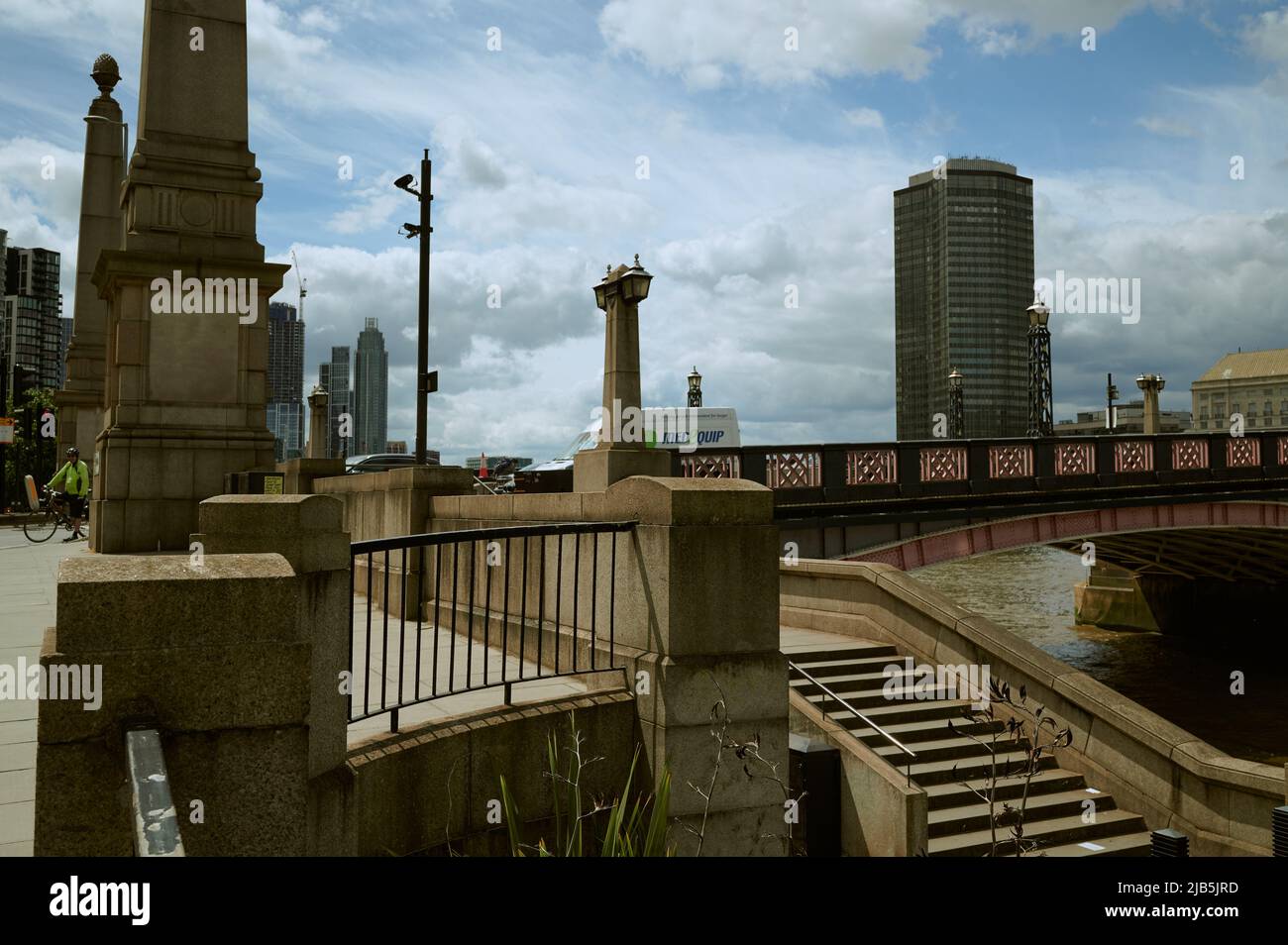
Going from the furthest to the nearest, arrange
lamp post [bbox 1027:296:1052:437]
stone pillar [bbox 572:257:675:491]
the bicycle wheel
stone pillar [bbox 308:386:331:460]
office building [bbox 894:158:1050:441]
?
1. office building [bbox 894:158:1050:441]
2. lamp post [bbox 1027:296:1052:437]
3. stone pillar [bbox 308:386:331:460]
4. the bicycle wheel
5. stone pillar [bbox 572:257:675:491]

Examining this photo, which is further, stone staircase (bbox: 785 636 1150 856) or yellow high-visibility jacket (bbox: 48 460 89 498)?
yellow high-visibility jacket (bbox: 48 460 89 498)

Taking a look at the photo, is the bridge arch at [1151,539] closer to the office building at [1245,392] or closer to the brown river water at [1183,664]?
the brown river water at [1183,664]

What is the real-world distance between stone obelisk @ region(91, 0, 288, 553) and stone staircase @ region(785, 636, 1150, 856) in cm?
927

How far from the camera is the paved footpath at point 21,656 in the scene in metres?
4.37

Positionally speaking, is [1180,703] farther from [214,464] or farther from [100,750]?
[100,750]

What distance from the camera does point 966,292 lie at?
8562 cm

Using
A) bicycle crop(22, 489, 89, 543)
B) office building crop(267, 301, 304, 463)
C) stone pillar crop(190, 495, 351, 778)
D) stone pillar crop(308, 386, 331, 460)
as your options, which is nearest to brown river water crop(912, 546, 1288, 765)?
stone pillar crop(308, 386, 331, 460)

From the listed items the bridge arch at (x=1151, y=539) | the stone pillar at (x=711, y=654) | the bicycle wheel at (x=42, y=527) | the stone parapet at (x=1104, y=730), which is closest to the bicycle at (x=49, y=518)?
the bicycle wheel at (x=42, y=527)

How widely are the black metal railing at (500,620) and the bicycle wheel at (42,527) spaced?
14.0 m

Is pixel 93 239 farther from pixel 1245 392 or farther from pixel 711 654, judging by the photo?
pixel 1245 392

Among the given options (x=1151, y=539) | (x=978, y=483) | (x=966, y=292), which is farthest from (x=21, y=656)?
(x=966, y=292)

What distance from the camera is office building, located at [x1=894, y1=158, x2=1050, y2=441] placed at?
82.9 m

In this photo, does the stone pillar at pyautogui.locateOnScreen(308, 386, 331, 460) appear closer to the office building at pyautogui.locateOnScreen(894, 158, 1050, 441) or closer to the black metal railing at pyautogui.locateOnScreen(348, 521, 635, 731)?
the black metal railing at pyautogui.locateOnScreen(348, 521, 635, 731)
